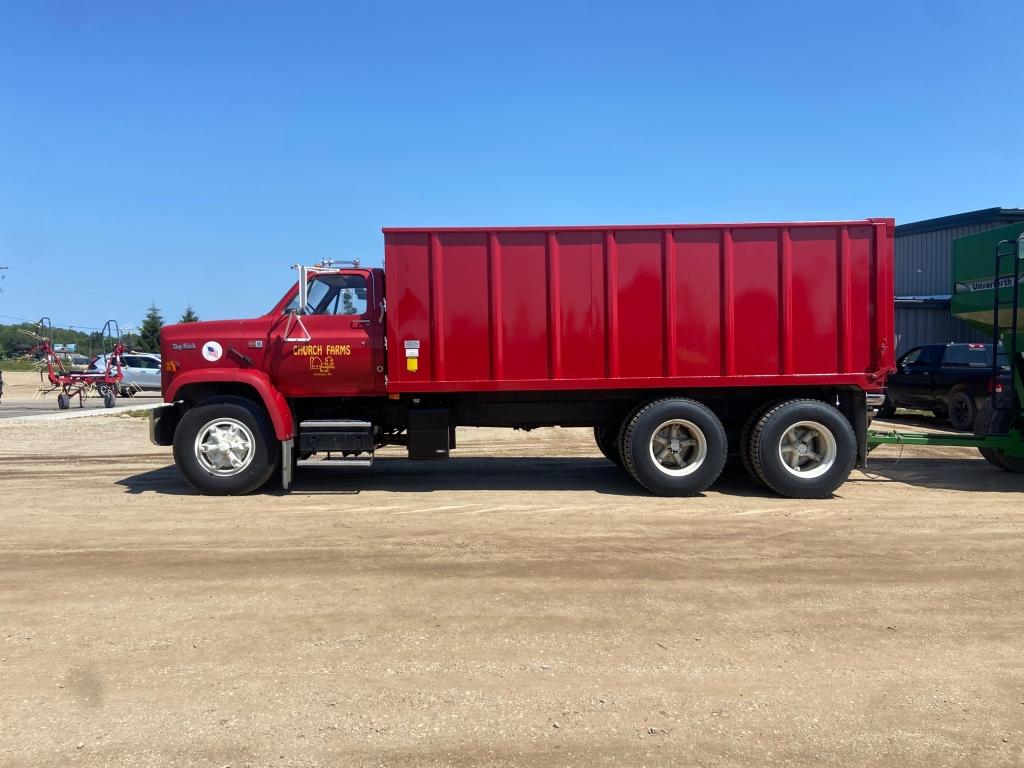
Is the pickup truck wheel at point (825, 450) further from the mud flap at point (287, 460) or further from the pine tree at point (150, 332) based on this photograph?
the pine tree at point (150, 332)

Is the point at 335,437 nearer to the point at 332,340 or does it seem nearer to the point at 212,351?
the point at 332,340

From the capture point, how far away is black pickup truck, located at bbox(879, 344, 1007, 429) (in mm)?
14594

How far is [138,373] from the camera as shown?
29.7 metres

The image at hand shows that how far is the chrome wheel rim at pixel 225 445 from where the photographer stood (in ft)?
26.6

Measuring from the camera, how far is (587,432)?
15531 millimetres

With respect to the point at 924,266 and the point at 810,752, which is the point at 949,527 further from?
the point at 924,266

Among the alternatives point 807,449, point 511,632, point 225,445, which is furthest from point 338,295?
point 807,449

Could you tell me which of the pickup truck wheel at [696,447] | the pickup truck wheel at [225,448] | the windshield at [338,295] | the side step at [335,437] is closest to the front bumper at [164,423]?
the pickup truck wheel at [225,448]

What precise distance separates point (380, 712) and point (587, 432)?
1241cm

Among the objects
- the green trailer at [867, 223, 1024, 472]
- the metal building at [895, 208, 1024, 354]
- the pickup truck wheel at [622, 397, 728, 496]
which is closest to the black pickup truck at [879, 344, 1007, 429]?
the green trailer at [867, 223, 1024, 472]

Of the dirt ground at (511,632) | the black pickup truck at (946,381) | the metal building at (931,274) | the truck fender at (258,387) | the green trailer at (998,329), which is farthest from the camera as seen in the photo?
the metal building at (931,274)

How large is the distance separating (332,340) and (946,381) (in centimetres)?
1305

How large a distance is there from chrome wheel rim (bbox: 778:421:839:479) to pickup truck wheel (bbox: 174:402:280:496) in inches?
223

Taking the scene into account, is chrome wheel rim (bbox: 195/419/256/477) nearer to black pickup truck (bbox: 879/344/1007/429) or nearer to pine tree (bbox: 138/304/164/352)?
black pickup truck (bbox: 879/344/1007/429)
